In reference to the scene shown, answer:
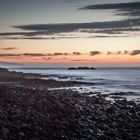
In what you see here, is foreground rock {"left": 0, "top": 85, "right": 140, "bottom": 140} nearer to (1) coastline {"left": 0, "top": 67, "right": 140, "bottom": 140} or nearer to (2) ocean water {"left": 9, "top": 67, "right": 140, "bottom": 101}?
(1) coastline {"left": 0, "top": 67, "right": 140, "bottom": 140}

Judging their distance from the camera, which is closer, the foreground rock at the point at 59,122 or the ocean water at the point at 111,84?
the foreground rock at the point at 59,122

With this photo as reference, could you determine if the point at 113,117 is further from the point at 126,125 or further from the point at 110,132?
the point at 110,132

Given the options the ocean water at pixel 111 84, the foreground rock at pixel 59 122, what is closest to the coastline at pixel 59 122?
the foreground rock at pixel 59 122

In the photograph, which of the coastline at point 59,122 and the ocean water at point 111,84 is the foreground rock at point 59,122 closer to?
the coastline at point 59,122

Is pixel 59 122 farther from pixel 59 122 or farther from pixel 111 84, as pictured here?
pixel 111 84

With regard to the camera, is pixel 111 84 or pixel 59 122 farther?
pixel 111 84

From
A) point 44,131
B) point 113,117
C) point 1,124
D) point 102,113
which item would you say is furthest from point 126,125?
point 1,124

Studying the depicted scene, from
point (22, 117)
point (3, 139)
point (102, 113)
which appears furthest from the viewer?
point (102, 113)

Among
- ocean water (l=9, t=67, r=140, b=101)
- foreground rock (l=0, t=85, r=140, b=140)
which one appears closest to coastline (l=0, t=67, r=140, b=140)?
foreground rock (l=0, t=85, r=140, b=140)

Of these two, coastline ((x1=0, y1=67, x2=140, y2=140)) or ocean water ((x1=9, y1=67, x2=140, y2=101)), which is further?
ocean water ((x1=9, y1=67, x2=140, y2=101))

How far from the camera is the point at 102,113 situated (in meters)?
22.8

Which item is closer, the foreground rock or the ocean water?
the foreground rock

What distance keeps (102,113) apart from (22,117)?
714 cm

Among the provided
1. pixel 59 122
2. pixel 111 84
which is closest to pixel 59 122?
pixel 59 122
